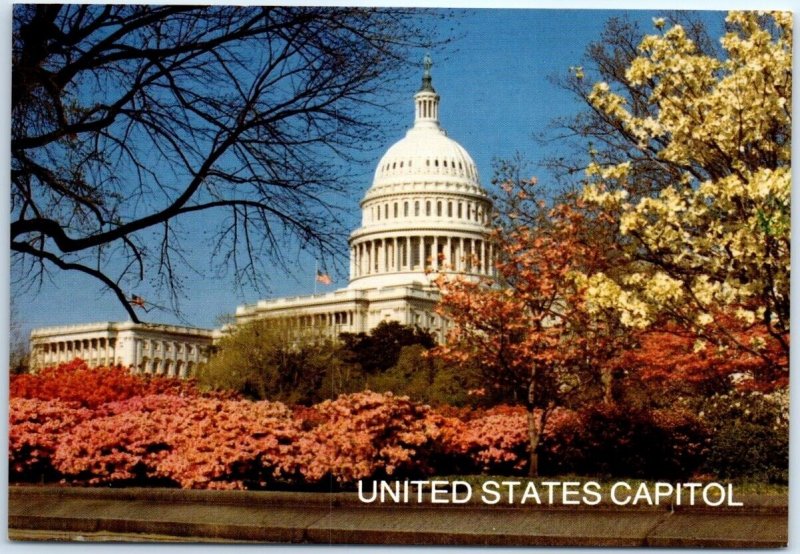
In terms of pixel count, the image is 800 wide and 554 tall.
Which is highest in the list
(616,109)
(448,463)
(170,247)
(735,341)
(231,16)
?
(231,16)

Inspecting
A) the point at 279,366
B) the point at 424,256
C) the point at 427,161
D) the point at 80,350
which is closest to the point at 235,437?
the point at 279,366

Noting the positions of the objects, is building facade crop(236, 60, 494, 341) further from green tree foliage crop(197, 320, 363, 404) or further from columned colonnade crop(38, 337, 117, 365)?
→ columned colonnade crop(38, 337, 117, 365)

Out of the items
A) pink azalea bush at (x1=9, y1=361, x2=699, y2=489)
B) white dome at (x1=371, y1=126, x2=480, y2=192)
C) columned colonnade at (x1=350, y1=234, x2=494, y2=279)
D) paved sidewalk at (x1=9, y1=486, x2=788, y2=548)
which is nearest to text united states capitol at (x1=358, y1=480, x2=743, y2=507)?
paved sidewalk at (x1=9, y1=486, x2=788, y2=548)

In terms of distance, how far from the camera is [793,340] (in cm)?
1088

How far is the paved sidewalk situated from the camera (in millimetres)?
10617

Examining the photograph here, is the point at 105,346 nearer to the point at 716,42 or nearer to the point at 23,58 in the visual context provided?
the point at 23,58

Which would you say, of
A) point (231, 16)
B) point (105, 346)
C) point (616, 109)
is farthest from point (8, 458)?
point (616, 109)

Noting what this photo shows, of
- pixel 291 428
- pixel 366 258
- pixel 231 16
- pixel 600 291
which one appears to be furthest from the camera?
pixel 366 258

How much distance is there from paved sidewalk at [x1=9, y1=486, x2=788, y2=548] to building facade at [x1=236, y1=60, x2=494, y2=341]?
6.49ft

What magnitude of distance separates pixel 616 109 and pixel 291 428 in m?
3.92

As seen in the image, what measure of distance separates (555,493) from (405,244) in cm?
425

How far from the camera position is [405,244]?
47.8 ft

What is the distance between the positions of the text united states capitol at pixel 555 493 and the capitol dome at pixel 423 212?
7.24ft

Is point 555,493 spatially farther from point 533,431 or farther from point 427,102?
point 427,102
